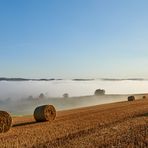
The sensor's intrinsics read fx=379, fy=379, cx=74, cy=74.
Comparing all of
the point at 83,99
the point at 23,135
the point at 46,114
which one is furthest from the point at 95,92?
the point at 23,135

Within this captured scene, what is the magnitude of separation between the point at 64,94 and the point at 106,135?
111 metres

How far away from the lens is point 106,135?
55.6ft

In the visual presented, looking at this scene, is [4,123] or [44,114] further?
[44,114]

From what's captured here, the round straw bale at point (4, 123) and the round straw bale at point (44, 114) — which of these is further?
the round straw bale at point (44, 114)

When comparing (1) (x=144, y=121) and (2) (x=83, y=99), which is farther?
(2) (x=83, y=99)

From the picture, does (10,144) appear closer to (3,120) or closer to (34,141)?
(34,141)

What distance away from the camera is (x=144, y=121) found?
21.6m

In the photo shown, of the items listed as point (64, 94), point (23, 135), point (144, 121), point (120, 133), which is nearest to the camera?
point (120, 133)

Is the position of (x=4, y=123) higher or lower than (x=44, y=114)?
lower

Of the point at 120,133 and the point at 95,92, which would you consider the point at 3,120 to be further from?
the point at 95,92

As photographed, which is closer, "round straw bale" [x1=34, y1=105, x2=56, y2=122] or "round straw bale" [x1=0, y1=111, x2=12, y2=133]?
"round straw bale" [x1=0, y1=111, x2=12, y2=133]

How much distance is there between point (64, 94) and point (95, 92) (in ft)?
46.6

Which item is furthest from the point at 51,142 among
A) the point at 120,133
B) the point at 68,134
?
the point at 120,133

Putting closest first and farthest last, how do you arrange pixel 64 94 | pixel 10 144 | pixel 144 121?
pixel 10 144, pixel 144 121, pixel 64 94
